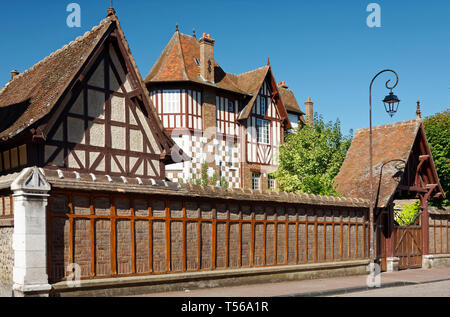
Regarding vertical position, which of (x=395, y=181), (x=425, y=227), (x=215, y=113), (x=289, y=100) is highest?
(x=289, y=100)

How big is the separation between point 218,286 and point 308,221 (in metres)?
4.22

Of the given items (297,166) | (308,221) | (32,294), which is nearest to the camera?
(32,294)

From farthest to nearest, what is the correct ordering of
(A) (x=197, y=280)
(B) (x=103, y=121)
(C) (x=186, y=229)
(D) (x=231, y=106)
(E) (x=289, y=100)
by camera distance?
1. (E) (x=289, y=100)
2. (D) (x=231, y=106)
3. (B) (x=103, y=121)
4. (A) (x=197, y=280)
5. (C) (x=186, y=229)

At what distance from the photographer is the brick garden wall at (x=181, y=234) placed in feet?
34.6

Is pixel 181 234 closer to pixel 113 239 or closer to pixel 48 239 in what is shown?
pixel 113 239

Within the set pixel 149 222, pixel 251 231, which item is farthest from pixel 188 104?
pixel 149 222

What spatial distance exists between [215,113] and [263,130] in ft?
12.8

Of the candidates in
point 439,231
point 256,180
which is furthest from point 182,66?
point 439,231

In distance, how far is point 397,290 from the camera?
13.7 m

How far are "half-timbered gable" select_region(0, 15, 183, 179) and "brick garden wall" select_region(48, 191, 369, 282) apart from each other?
9.53ft

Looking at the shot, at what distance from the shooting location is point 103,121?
1450cm

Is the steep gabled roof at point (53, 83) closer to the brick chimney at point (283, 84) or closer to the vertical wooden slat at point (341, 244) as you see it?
the vertical wooden slat at point (341, 244)

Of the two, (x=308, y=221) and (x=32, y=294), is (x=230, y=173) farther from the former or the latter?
(x=32, y=294)

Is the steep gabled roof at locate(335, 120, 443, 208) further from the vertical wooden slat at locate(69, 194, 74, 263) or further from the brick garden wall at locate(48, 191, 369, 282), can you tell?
the vertical wooden slat at locate(69, 194, 74, 263)
